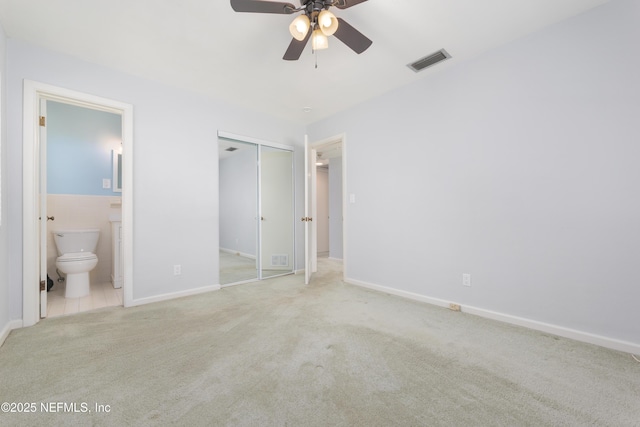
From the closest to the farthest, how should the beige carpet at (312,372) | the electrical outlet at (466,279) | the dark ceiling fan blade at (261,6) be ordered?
the beige carpet at (312,372) → the dark ceiling fan blade at (261,6) → the electrical outlet at (466,279)

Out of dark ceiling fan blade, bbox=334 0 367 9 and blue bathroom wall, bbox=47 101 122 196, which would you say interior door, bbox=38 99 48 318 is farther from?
dark ceiling fan blade, bbox=334 0 367 9

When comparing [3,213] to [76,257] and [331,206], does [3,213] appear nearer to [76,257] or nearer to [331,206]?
[76,257]

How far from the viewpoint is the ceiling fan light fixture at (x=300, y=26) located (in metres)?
1.70

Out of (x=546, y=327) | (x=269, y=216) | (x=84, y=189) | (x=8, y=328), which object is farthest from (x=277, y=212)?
(x=546, y=327)

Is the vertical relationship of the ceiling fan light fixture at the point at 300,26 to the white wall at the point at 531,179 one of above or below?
above

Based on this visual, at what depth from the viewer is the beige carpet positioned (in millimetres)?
1253

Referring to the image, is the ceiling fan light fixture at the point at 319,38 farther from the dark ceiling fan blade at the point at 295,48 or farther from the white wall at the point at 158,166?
the white wall at the point at 158,166

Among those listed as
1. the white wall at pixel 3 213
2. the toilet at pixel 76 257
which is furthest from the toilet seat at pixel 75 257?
the white wall at pixel 3 213

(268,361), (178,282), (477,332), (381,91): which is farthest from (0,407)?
(381,91)

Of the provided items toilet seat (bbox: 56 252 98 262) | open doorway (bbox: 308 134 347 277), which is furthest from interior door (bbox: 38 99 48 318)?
open doorway (bbox: 308 134 347 277)

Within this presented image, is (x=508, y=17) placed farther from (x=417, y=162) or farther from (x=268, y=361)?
(x=268, y=361)

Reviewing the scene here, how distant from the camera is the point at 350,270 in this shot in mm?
3732

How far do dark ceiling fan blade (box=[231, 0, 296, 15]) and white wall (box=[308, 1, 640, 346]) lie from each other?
1.86m

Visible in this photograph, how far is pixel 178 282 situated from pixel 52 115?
2743 mm
